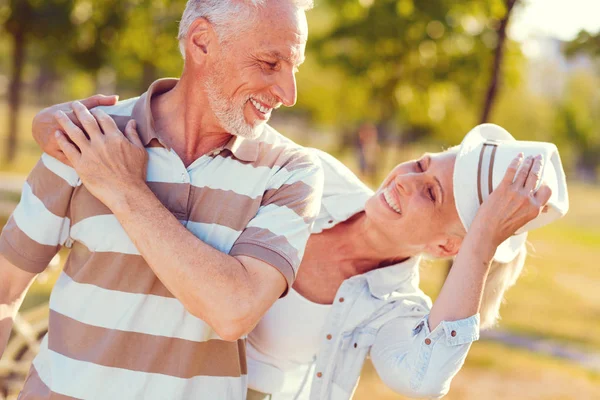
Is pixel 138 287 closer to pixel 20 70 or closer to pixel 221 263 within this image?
pixel 221 263

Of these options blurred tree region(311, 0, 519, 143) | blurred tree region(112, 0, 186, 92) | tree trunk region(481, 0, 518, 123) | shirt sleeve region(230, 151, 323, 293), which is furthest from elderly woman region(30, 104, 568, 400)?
blurred tree region(112, 0, 186, 92)

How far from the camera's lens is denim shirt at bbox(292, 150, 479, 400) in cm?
274

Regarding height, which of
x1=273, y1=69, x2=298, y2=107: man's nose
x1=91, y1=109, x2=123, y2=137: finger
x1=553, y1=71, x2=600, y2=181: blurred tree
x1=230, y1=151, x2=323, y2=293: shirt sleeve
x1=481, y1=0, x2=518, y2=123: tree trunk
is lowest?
x1=553, y1=71, x2=600, y2=181: blurred tree

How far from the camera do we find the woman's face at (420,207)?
3.21 meters

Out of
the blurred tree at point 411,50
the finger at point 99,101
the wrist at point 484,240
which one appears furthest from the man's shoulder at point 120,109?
the blurred tree at point 411,50

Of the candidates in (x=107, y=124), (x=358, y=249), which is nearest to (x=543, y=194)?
(x=358, y=249)

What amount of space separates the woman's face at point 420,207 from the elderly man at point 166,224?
0.93 meters

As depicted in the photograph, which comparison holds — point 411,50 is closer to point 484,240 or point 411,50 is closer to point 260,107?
point 484,240

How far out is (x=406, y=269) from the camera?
11.2ft

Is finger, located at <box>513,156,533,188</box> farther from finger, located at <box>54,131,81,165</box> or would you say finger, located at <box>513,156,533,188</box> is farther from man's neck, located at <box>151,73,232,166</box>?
finger, located at <box>54,131,81,165</box>

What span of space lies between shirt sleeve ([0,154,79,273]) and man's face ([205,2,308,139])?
50cm

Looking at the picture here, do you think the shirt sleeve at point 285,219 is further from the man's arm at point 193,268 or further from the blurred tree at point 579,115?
the blurred tree at point 579,115

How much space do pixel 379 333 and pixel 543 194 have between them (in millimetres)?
876

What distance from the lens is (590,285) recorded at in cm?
1616
